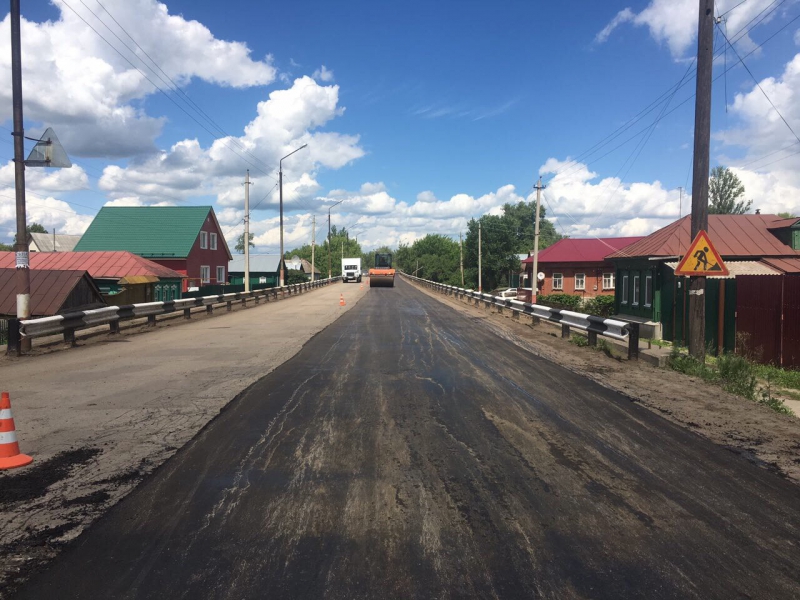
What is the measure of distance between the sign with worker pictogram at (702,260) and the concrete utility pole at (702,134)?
511 mm

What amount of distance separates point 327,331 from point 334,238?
565 feet

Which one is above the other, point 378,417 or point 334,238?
point 334,238

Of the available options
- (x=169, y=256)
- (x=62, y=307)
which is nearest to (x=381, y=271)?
(x=169, y=256)

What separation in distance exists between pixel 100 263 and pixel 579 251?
44688 mm

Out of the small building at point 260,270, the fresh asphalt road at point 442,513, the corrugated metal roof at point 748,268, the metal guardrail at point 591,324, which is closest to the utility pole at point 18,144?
the fresh asphalt road at point 442,513

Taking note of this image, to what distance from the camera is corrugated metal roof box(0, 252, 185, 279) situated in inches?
1330

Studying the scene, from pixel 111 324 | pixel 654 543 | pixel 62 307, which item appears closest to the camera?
pixel 654 543

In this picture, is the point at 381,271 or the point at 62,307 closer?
the point at 62,307

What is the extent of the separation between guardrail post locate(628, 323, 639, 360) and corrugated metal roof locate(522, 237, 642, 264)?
161 ft

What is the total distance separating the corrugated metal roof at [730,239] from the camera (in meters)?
25.0

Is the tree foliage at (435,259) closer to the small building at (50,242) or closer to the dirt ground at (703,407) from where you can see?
the small building at (50,242)

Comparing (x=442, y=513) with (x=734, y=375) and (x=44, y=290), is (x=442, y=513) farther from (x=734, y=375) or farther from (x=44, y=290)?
(x=44, y=290)

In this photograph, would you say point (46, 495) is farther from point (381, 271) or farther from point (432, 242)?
point (432, 242)

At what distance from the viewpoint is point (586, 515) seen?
14.2 feet
